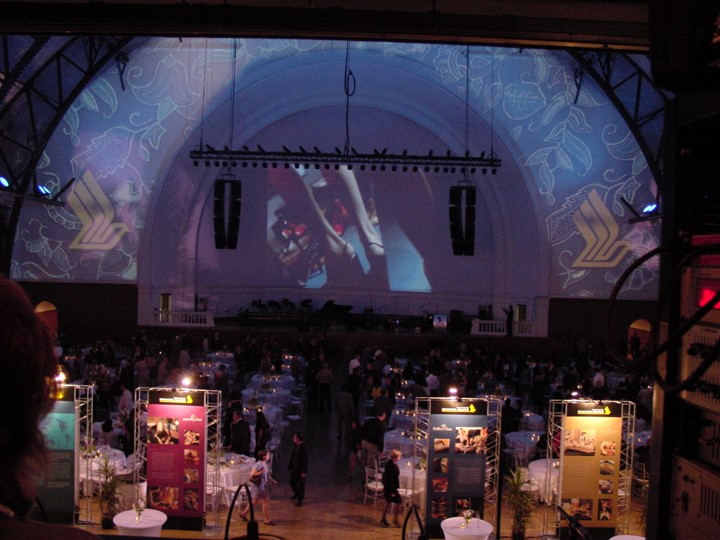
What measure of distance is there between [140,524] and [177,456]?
119 centimetres

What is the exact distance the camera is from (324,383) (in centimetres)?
1514

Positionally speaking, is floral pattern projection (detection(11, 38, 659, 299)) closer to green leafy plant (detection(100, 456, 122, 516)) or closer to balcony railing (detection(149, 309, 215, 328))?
balcony railing (detection(149, 309, 215, 328))

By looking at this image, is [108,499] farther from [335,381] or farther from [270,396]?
[335,381]

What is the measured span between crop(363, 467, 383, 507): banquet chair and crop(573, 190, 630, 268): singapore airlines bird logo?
599 inches

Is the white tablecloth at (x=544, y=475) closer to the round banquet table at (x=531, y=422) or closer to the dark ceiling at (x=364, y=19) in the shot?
the round banquet table at (x=531, y=422)

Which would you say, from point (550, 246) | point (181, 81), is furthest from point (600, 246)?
point (181, 81)

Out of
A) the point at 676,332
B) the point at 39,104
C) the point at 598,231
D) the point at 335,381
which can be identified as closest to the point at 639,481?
the point at 335,381

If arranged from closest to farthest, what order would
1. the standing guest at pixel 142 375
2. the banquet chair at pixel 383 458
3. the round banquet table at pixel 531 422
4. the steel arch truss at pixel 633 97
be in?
1. the banquet chair at pixel 383 458
2. the round banquet table at pixel 531 422
3. the standing guest at pixel 142 375
4. the steel arch truss at pixel 633 97

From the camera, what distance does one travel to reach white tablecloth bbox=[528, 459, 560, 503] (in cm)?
980

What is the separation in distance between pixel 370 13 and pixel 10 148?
62.4ft

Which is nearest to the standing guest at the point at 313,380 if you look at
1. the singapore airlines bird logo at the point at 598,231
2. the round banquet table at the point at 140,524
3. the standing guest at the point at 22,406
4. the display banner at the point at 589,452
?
the display banner at the point at 589,452

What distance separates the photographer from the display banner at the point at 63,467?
855 cm

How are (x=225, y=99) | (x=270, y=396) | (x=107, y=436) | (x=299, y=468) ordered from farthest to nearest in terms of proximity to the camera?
(x=225, y=99)
(x=270, y=396)
(x=107, y=436)
(x=299, y=468)

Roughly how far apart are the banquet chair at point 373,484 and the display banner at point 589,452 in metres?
2.60
